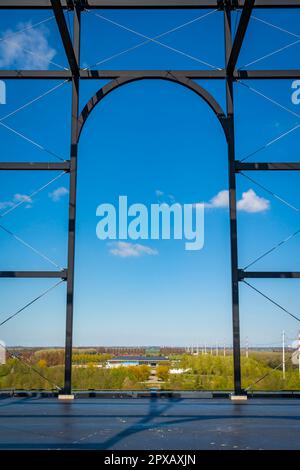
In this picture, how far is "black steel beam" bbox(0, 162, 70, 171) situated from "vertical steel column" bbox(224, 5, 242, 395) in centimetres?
175

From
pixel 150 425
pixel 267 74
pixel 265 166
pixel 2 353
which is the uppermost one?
pixel 267 74

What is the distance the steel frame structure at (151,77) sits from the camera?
4.98 m

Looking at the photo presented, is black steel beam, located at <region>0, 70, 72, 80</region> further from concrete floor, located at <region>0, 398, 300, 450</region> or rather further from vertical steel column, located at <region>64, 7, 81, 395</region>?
concrete floor, located at <region>0, 398, 300, 450</region>

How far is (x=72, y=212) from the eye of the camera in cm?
511

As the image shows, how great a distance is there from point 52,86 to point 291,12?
3037 millimetres

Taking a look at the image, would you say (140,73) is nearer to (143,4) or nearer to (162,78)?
(162,78)

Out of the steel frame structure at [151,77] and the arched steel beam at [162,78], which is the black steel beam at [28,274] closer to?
the steel frame structure at [151,77]

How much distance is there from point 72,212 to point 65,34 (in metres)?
1.72

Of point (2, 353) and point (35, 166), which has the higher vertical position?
point (35, 166)

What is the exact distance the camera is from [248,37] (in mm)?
5465

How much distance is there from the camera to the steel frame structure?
4977mm

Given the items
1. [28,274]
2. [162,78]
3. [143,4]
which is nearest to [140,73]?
[162,78]

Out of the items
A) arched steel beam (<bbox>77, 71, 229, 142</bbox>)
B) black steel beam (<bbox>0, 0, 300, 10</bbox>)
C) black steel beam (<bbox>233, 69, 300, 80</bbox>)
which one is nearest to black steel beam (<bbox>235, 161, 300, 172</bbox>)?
arched steel beam (<bbox>77, 71, 229, 142</bbox>)
